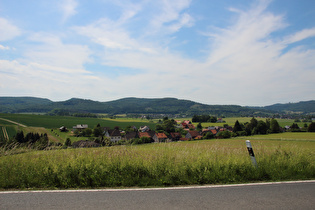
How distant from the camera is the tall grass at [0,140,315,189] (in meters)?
5.45

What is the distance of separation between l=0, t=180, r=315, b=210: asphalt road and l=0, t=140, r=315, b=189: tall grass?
54 centimetres

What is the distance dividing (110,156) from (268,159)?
18.4 ft

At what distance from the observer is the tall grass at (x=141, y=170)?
17.9 ft

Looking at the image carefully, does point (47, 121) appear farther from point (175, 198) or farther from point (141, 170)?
point (175, 198)

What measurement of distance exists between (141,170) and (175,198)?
1.76 metres

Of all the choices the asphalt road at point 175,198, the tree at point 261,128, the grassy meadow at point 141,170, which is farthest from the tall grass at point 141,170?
the tree at point 261,128

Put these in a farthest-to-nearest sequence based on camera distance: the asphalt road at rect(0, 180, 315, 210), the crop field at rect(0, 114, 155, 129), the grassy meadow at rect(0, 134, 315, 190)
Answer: the crop field at rect(0, 114, 155, 129)
the grassy meadow at rect(0, 134, 315, 190)
the asphalt road at rect(0, 180, 315, 210)

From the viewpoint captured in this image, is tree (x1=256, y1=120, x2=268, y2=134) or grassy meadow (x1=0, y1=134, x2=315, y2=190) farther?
tree (x1=256, y1=120, x2=268, y2=134)

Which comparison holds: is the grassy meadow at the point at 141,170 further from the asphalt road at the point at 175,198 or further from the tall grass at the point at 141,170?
the asphalt road at the point at 175,198

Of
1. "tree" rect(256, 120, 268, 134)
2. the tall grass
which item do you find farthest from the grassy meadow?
"tree" rect(256, 120, 268, 134)

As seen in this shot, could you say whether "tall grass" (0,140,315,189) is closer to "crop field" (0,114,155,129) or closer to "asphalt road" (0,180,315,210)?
"asphalt road" (0,180,315,210)

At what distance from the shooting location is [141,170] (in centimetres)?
591

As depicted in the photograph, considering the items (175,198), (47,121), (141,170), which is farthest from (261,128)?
(47,121)

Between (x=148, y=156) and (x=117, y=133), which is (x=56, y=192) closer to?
(x=148, y=156)
